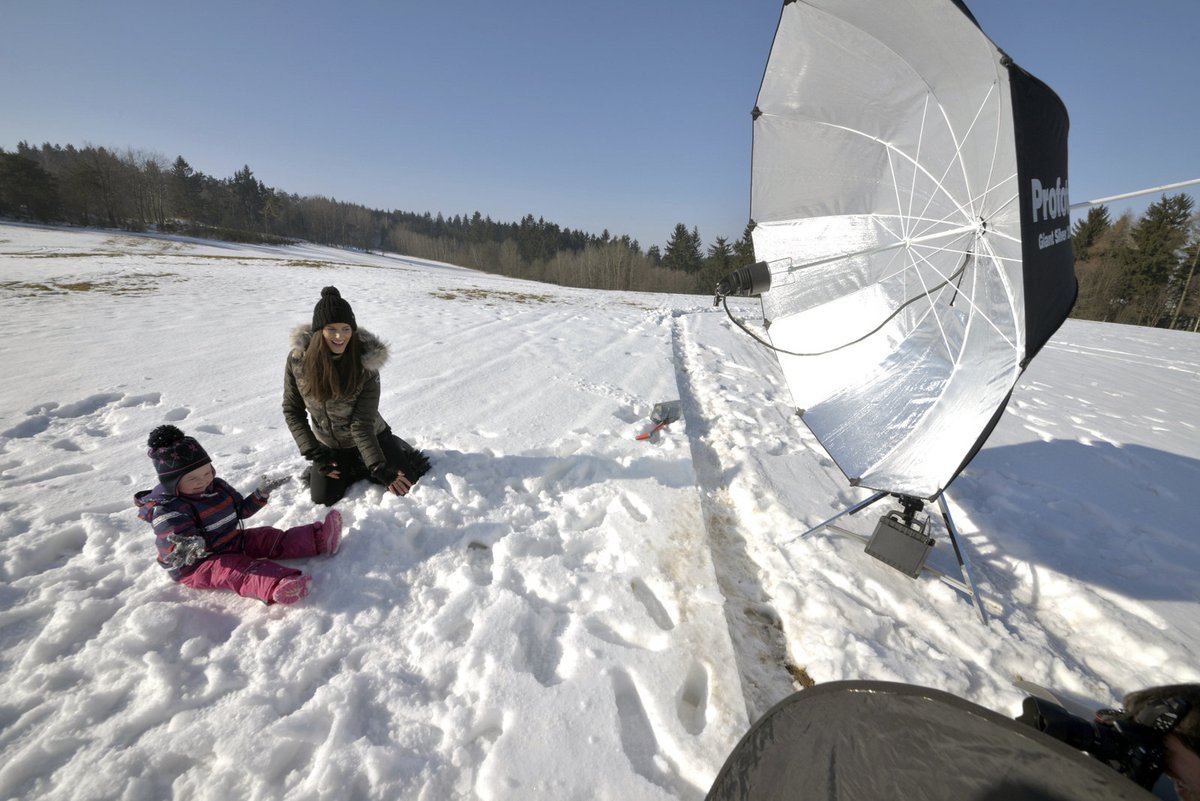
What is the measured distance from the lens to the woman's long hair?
3.03 metres

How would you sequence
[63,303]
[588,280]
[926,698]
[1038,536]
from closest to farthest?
[926,698]
[1038,536]
[63,303]
[588,280]

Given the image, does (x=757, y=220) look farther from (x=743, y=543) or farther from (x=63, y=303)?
(x=63, y=303)

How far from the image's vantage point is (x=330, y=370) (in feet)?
9.98

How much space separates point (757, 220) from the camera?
10.5 ft

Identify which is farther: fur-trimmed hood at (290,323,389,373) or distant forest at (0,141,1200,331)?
distant forest at (0,141,1200,331)

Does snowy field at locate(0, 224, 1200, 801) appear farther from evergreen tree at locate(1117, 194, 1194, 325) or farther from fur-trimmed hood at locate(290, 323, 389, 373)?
evergreen tree at locate(1117, 194, 1194, 325)

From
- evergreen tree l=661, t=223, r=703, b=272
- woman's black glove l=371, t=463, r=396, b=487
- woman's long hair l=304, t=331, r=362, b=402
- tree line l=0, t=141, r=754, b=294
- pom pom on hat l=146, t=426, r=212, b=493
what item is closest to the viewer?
pom pom on hat l=146, t=426, r=212, b=493

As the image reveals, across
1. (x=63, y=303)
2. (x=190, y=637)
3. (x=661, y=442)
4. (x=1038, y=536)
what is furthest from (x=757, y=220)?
(x=63, y=303)

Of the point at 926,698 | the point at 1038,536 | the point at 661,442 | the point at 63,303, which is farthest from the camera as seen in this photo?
the point at 63,303

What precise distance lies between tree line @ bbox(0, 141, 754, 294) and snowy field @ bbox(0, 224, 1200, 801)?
21821 mm

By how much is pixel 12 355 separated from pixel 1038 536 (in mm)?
11507

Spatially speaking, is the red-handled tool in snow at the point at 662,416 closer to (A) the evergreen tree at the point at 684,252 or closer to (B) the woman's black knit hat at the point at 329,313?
(B) the woman's black knit hat at the point at 329,313

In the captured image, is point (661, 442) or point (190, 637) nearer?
point (190, 637)

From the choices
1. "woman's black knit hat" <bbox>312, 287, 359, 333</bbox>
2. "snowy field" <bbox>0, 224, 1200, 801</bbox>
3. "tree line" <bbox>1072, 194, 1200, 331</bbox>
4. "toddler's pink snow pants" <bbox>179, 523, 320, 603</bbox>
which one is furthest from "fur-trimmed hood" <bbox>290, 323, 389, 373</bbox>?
"tree line" <bbox>1072, 194, 1200, 331</bbox>
